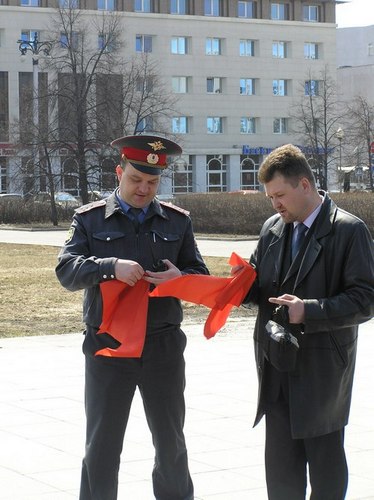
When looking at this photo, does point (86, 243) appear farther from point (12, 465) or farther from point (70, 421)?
point (70, 421)

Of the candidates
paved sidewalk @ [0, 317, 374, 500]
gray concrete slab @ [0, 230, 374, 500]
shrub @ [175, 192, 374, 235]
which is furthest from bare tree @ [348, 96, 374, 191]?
paved sidewalk @ [0, 317, 374, 500]

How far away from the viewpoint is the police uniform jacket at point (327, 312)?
4.65 metres

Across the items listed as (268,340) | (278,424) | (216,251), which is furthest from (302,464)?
(216,251)

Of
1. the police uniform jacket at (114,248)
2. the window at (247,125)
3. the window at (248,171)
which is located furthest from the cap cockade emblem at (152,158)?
the window at (247,125)

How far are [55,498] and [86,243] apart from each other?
1.70 meters

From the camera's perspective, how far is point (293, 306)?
4566mm

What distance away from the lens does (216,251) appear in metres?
29.2

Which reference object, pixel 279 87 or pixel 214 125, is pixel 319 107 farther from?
pixel 214 125

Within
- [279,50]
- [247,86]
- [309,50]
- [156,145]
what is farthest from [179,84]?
[156,145]

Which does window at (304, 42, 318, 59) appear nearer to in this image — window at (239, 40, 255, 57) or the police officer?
window at (239, 40, 255, 57)

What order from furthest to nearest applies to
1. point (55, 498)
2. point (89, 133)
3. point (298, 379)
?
point (89, 133), point (55, 498), point (298, 379)

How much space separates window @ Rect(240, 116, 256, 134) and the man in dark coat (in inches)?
3262

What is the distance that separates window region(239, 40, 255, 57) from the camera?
8675cm

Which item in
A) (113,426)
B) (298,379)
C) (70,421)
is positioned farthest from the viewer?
(70,421)
